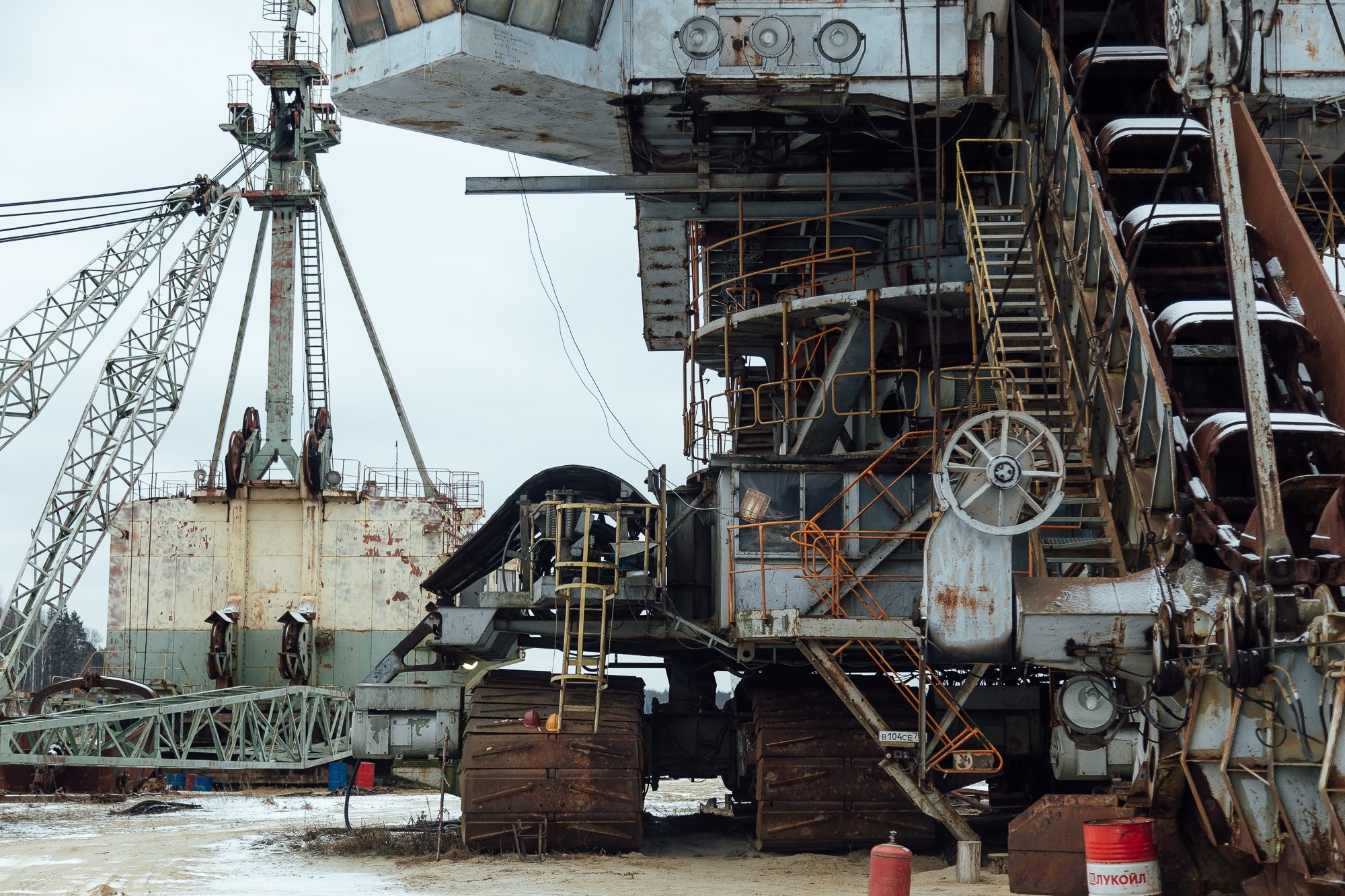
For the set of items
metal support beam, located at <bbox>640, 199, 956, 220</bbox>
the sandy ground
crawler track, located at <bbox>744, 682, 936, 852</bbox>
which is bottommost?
the sandy ground

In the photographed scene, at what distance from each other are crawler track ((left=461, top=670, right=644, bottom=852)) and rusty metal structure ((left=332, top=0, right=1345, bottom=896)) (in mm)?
42

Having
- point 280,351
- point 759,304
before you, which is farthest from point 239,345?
point 759,304

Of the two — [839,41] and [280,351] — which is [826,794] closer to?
[839,41]

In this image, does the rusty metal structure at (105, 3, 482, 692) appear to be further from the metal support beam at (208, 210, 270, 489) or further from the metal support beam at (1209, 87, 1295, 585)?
the metal support beam at (1209, 87, 1295, 585)

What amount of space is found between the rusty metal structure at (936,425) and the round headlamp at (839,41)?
3 centimetres

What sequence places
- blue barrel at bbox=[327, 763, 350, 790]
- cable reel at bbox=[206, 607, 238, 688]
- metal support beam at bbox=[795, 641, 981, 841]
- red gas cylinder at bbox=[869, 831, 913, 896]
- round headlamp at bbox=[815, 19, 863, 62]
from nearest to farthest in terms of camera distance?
red gas cylinder at bbox=[869, 831, 913, 896], metal support beam at bbox=[795, 641, 981, 841], round headlamp at bbox=[815, 19, 863, 62], blue barrel at bbox=[327, 763, 350, 790], cable reel at bbox=[206, 607, 238, 688]

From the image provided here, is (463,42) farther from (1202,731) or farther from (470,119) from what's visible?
(1202,731)

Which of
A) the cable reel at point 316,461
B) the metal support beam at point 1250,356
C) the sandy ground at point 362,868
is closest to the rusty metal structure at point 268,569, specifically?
the cable reel at point 316,461

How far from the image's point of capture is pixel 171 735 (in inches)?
931

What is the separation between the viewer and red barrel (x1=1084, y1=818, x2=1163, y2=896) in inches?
379

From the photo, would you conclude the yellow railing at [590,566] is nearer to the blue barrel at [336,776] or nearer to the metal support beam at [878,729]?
the metal support beam at [878,729]

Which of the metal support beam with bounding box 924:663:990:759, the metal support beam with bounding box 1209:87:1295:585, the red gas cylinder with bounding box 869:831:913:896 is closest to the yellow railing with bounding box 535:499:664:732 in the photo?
the metal support beam with bounding box 924:663:990:759

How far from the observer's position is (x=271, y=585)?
3788 cm

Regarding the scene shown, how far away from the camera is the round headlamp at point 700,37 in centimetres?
1675
